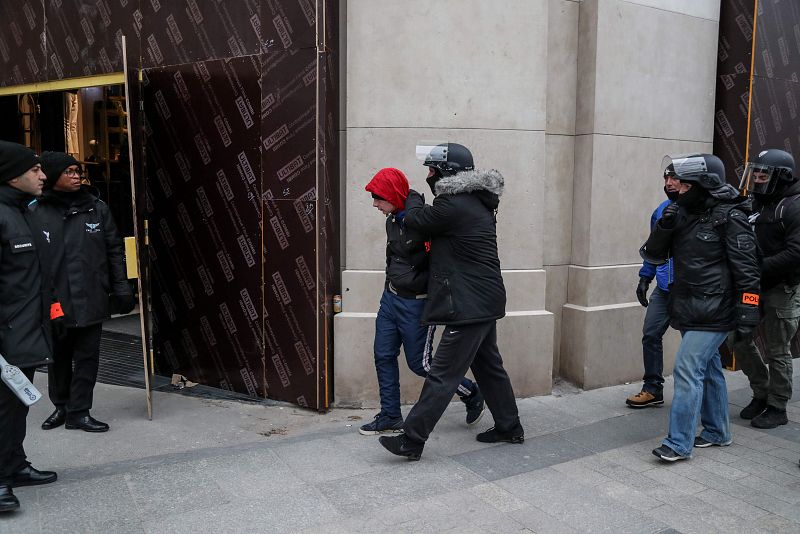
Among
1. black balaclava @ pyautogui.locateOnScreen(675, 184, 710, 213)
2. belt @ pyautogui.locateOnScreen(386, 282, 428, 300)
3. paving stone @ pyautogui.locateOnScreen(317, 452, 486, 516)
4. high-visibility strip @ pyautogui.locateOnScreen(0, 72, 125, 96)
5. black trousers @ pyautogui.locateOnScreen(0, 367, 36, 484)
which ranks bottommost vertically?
paving stone @ pyautogui.locateOnScreen(317, 452, 486, 516)

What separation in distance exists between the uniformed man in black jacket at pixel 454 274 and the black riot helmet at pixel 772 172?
2.16m

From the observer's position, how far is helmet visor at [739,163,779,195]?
5.27 metres

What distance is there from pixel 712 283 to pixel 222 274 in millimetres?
3905

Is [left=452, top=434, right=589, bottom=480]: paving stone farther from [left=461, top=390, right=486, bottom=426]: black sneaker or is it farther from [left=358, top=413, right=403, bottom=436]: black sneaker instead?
[left=358, top=413, right=403, bottom=436]: black sneaker

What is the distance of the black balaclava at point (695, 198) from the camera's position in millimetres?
4598

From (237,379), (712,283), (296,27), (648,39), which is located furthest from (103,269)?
(648,39)

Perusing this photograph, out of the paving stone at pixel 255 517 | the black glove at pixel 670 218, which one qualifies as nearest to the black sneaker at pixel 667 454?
the black glove at pixel 670 218

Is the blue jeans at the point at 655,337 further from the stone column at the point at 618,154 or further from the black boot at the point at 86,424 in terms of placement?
the black boot at the point at 86,424

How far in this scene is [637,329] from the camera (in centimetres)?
670

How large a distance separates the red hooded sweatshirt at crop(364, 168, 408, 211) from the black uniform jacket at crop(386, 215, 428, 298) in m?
0.13

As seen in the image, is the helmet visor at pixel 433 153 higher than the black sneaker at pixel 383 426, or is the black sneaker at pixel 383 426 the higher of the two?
the helmet visor at pixel 433 153

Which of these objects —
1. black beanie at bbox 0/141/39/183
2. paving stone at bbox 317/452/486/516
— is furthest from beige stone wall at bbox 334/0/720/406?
black beanie at bbox 0/141/39/183

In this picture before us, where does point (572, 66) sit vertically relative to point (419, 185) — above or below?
above

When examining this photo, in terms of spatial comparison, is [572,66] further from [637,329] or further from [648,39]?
[637,329]
